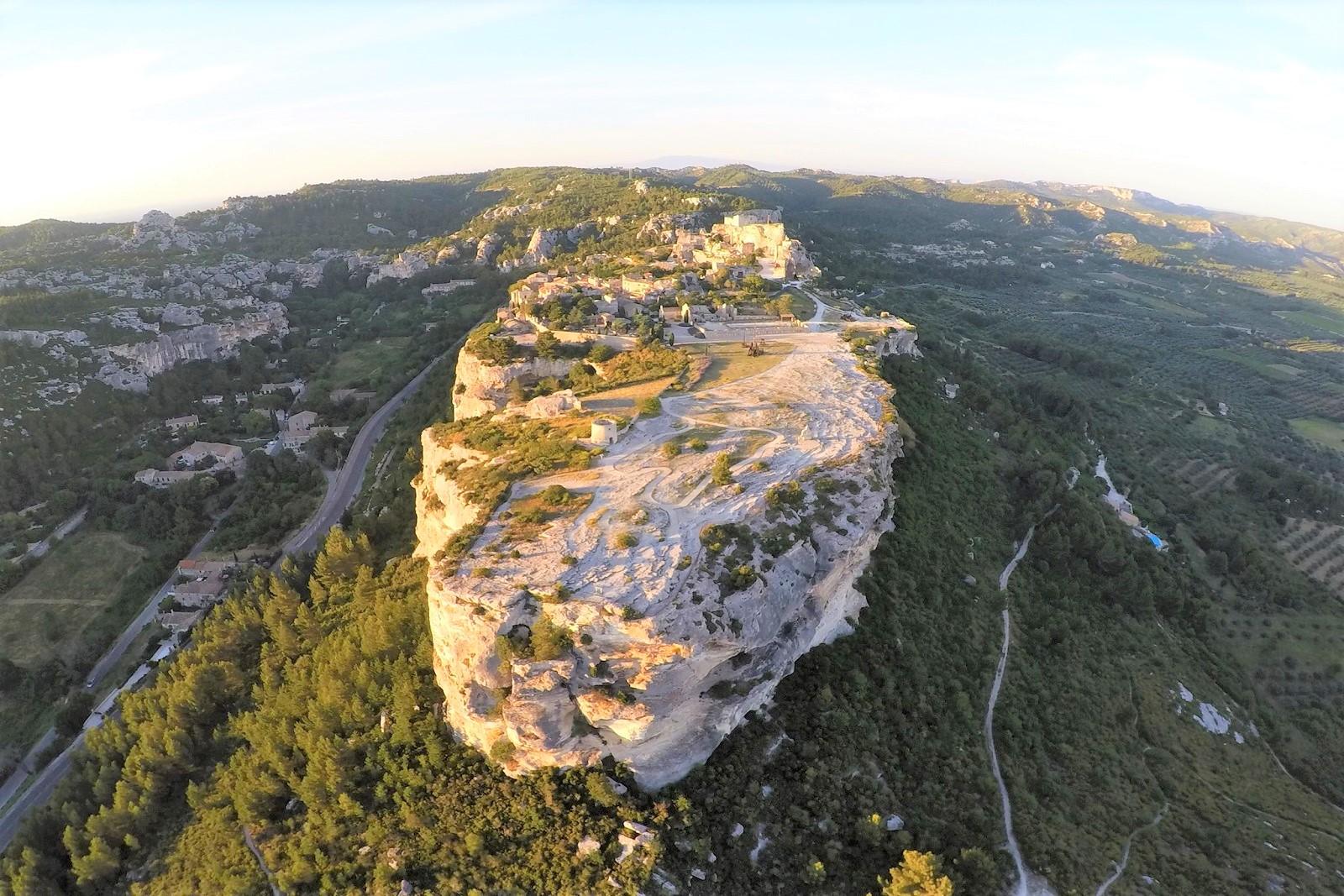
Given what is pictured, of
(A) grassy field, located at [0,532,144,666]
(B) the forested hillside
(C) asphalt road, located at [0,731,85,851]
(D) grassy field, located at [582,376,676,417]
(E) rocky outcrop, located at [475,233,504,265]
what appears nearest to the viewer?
(B) the forested hillside

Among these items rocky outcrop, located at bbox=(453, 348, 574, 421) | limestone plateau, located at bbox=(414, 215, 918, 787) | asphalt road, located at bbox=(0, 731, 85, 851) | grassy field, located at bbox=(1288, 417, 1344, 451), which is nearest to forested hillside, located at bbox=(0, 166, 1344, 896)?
limestone plateau, located at bbox=(414, 215, 918, 787)

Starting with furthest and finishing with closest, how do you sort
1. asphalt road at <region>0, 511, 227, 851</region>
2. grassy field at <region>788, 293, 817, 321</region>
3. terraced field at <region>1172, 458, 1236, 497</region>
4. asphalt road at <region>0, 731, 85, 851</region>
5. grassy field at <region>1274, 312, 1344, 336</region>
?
grassy field at <region>1274, 312, 1344, 336</region>
terraced field at <region>1172, 458, 1236, 497</region>
grassy field at <region>788, 293, 817, 321</region>
asphalt road at <region>0, 511, 227, 851</region>
asphalt road at <region>0, 731, 85, 851</region>

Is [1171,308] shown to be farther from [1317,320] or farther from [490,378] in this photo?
[490,378]

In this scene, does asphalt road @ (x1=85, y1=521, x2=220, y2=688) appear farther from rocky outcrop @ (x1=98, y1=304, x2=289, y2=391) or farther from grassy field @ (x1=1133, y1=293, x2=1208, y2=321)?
grassy field @ (x1=1133, y1=293, x2=1208, y2=321)

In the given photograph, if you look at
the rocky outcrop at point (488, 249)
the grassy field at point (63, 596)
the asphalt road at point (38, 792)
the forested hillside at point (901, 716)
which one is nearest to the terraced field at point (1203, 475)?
the forested hillside at point (901, 716)

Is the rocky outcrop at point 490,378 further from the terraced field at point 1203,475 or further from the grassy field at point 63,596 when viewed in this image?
the terraced field at point 1203,475

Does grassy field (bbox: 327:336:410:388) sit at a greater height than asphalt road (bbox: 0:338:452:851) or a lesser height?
greater

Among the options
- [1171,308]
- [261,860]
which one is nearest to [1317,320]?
[1171,308]
